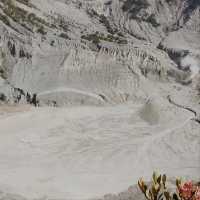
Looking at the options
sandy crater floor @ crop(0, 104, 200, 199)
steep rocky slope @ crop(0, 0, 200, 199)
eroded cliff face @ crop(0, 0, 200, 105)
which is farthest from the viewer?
eroded cliff face @ crop(0, 0, 200, 105)

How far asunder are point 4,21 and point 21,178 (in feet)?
48.5

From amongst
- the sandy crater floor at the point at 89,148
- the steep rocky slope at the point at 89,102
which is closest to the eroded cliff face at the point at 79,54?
the steep rocky slope at the point at 89,102

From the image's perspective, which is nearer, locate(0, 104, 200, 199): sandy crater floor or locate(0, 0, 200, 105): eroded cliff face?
locate(0, 104, 200, 199): sandy crater floor

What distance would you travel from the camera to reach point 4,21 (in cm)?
3070

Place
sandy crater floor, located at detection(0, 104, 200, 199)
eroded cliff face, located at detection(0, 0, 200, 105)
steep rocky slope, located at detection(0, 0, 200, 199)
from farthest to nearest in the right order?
eroded cliff face, located at detection(0, 0, 200, 105), steep rocky slope, located at detection(0, 0, 200, 199), sandy crater floor, located at detection(0, 104, 200, 199)

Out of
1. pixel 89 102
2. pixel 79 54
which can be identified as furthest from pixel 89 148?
pixel 79 54

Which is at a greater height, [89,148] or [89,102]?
[89,148]

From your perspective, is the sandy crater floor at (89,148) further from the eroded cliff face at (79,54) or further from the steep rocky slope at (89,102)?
the eroded cliff face at (79,54)

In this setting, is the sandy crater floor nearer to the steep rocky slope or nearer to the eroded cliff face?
the steep rocky slope

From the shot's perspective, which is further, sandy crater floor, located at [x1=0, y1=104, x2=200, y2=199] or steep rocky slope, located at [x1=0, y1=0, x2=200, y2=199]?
steep rocky slope, located at [x1=0, y1=0, x2=200, y2=199]

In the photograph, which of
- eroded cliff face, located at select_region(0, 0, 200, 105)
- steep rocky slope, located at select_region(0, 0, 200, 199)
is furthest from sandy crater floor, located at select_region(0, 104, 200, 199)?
eroded cliff face, located at select_region(0, 0, 200, 105)

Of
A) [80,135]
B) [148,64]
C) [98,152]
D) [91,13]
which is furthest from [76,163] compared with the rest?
[91,13]

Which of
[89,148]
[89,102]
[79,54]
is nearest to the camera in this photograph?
[89,148]

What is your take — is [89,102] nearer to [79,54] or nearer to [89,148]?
[79,54]
